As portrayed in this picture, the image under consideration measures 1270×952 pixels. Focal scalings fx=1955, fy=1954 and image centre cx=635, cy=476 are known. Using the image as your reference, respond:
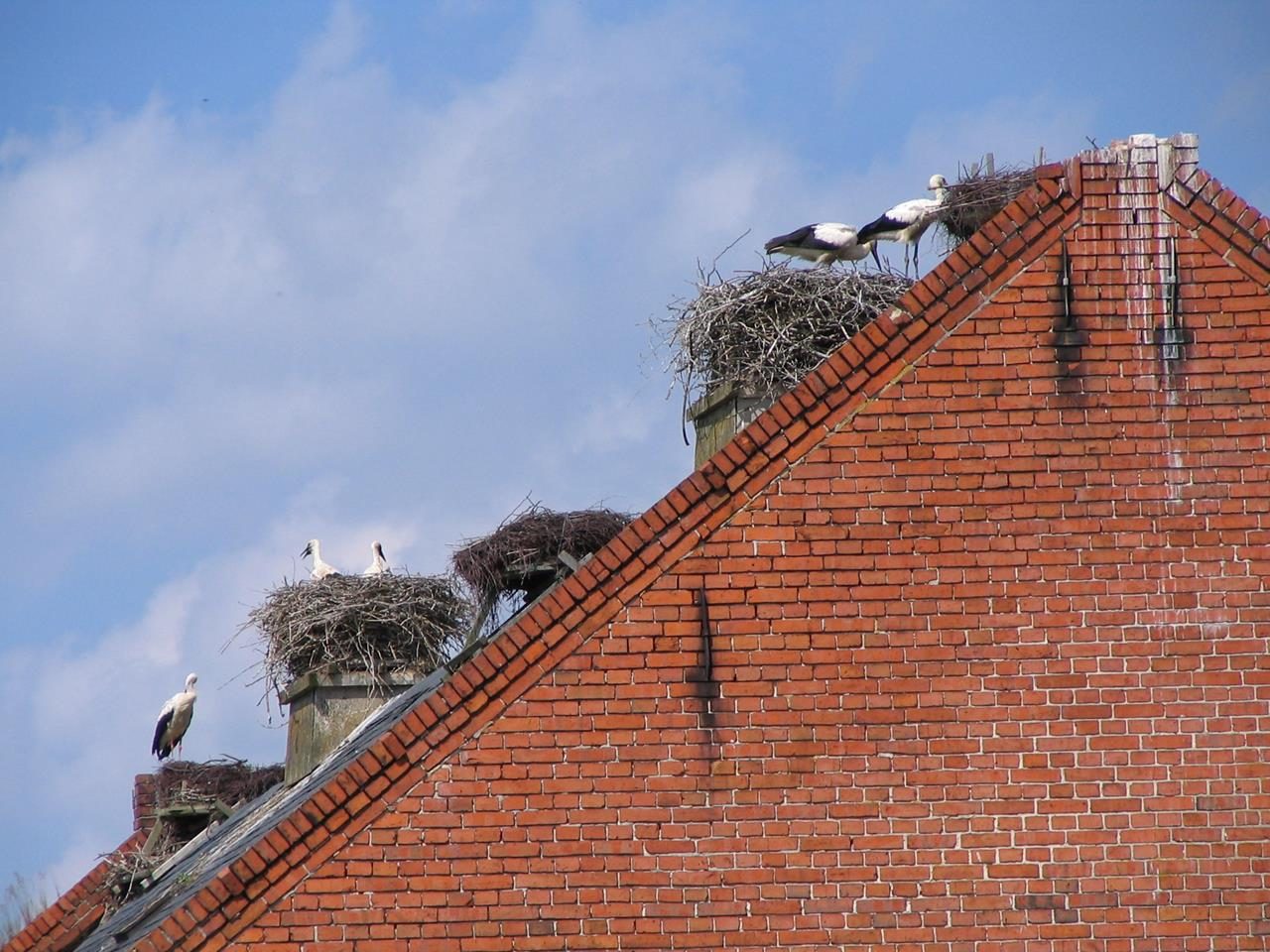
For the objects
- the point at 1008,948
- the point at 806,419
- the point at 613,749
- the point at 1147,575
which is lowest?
the point at 1008,948

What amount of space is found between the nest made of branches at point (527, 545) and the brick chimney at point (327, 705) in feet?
5.53

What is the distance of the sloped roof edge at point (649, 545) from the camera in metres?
10.1

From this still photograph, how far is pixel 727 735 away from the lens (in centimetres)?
1030

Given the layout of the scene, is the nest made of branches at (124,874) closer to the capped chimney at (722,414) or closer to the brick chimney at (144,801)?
the brick chimney at (144,801)

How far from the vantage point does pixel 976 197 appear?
13.5 metres

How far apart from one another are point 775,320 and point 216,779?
32.7 ft

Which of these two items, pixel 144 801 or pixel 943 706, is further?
pixel 144 801

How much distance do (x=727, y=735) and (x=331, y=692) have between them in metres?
8.36

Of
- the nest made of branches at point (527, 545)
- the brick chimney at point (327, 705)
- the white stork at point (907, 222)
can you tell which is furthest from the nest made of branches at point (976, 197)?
the brick chimney at point (327, 705)

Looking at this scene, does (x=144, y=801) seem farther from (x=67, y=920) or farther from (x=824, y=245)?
(x=824, y=245)

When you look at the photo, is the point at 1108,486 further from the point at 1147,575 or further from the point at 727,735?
the point at 727,735

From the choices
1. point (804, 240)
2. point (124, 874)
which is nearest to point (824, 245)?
point (804, 240)

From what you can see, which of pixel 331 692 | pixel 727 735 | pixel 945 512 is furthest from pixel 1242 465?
pixel 331 692

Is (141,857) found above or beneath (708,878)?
above
